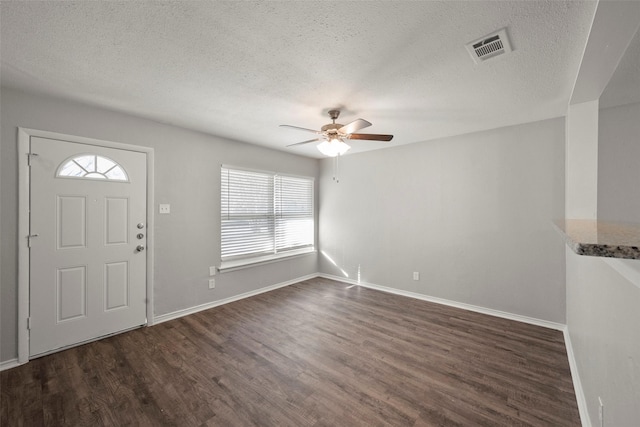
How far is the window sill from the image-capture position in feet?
12.2

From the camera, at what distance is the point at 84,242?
2596 mm

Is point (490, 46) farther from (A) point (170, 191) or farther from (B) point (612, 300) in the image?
(A) point (170, 191)

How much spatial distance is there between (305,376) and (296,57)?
2.48 meters

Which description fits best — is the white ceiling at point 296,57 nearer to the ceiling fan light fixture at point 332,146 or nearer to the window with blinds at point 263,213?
the ceiling fan light fixture at point 332,146

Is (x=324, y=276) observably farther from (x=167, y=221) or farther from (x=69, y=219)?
(x=69, y=219)

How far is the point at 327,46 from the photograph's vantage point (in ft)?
5.50

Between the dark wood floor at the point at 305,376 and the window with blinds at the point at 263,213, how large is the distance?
4.19 feet

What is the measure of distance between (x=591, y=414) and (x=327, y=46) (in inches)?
112

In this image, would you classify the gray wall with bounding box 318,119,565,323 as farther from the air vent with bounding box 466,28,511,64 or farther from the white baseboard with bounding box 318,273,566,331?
the air vent with bounding box 466,28,511,64

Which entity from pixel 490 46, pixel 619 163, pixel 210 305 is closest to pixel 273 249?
pixel 210 305

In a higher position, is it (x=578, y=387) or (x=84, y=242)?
(x=84, y=242)

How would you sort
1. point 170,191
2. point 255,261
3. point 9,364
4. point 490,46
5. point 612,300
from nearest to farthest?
point 612,300, point 490,46, point 9,364, point 170,191, point 255,261

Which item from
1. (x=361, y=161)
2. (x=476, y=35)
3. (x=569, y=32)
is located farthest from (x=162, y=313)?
(x=569, y=32)

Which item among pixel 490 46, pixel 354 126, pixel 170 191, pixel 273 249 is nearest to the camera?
Answer: pixel 490 46
